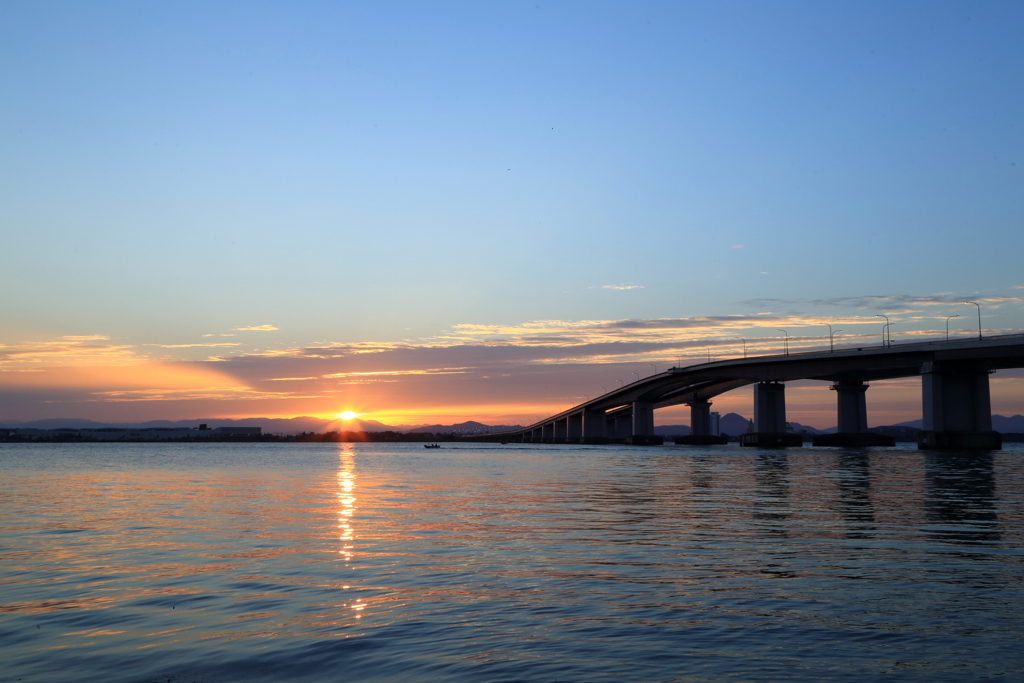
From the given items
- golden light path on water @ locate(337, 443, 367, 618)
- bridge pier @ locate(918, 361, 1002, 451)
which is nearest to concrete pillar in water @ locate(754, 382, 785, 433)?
bridge pier @ locate(918, 361, 1002, 451)

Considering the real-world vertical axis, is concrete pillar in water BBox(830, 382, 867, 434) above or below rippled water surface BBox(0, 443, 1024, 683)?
above

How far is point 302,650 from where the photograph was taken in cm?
1140

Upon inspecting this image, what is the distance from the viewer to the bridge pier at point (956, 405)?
11400cm

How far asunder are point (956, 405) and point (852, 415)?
32865mm

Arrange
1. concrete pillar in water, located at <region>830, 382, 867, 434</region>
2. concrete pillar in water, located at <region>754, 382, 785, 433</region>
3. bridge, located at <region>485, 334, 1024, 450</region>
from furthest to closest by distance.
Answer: concrete pillar in water, located at <region>754, 382, 785, 433</region> < concrete pillar in water, located at <region>830, 382, 867, 434</region> < bridge, located at <region>485, 334, 1024, 450</region>

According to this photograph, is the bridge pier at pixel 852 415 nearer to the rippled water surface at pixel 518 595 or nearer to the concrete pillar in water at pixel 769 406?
the concrete pillar in water at pixel 769 406

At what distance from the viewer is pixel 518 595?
1509 centimetres

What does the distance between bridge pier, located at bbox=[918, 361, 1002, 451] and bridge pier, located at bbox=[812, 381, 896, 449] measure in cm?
2802

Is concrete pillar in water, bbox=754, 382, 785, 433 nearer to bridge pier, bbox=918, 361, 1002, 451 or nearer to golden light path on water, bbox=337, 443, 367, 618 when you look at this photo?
bridge pier, bbox=918, 361, 1002, 451

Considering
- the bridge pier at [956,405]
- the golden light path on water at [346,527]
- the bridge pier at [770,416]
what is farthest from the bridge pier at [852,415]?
the golden light path on water at [346,527]

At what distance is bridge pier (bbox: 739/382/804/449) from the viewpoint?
6107 inches

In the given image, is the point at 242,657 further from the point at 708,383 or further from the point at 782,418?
the point at 708,383

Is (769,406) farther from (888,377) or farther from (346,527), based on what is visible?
(346,527)

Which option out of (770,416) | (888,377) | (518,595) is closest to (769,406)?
(770,416)
